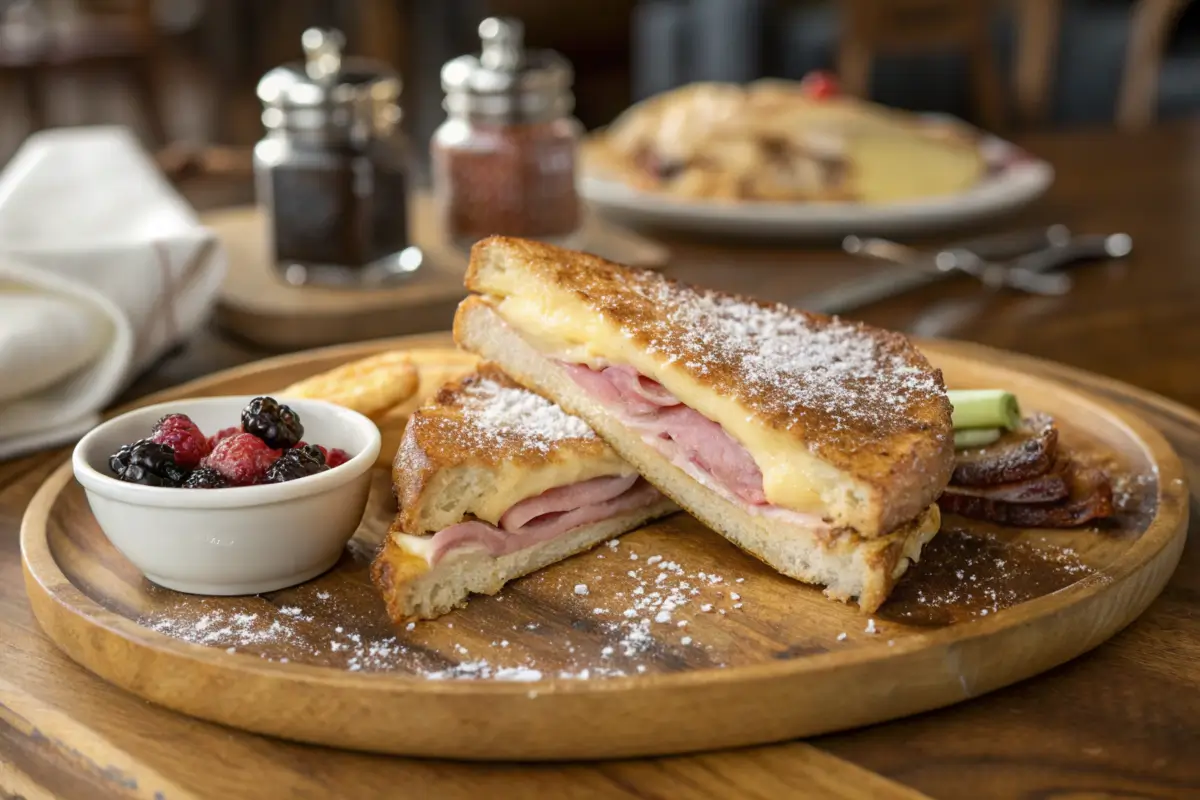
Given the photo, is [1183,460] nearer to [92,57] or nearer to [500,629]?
[500,629]

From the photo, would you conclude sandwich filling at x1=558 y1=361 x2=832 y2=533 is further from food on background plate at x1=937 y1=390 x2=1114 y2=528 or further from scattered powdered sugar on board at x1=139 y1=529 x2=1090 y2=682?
food on background plate at x1=937 y1=390 x2=1114 y2=528

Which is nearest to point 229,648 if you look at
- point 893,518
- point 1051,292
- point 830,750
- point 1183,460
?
point 830,750

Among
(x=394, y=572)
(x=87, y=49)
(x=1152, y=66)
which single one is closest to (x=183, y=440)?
(x=394, y=572)

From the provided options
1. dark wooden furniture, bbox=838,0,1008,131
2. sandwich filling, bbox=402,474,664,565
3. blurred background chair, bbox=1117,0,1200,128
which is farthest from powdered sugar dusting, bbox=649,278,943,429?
blurred background chair, bbox=1117,0,1200,128

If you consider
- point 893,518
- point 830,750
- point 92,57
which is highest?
point 893,518

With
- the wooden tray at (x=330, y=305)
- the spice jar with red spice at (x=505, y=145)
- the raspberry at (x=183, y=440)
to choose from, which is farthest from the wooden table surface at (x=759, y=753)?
the spice jar with red spice at (x=505, y=145)
